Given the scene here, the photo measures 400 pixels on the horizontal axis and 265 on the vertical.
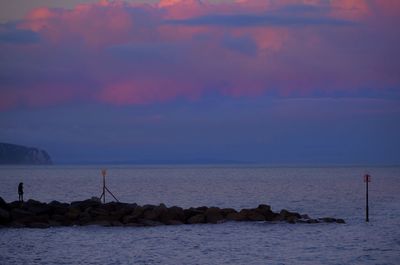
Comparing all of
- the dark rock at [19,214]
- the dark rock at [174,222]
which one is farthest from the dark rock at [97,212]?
the dark rock at [174,222]

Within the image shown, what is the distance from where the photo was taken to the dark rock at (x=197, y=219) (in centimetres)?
4759

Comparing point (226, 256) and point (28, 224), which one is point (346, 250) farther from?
point (28, 224)

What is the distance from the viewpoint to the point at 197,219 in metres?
47.7

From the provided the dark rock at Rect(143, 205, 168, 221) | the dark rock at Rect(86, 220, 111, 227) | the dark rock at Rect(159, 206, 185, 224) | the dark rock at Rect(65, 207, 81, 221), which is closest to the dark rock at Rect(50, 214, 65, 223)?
the dark rock at Rect(65, 207, 81, 221)

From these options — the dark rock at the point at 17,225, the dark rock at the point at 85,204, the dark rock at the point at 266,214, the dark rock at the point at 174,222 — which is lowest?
the dark rock at the point at 17,225

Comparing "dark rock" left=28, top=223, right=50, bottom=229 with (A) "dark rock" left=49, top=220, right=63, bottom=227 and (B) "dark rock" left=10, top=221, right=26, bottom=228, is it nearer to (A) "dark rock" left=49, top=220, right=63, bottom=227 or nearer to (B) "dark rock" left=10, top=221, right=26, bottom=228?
(B) "dark rock" left=10, top=221, right=26, bottom=228

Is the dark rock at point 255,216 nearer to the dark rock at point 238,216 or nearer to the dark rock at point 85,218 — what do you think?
the dark rock at point 238,216

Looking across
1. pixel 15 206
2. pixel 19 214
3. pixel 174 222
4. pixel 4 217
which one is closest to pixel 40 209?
pixel 19 214

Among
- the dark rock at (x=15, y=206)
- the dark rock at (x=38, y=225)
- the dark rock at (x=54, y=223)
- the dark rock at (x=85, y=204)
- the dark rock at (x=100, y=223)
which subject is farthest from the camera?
the dark rock at (x=85, y=204)

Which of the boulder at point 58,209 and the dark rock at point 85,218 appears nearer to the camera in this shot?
the dark rock at point 85,218

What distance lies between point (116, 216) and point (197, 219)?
19.7ft

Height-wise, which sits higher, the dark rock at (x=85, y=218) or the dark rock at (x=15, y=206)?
the dark rock at (x=15, y=206)

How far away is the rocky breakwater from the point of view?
A: 45.8 m

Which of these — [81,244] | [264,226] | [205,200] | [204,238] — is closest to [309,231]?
[264,226]
